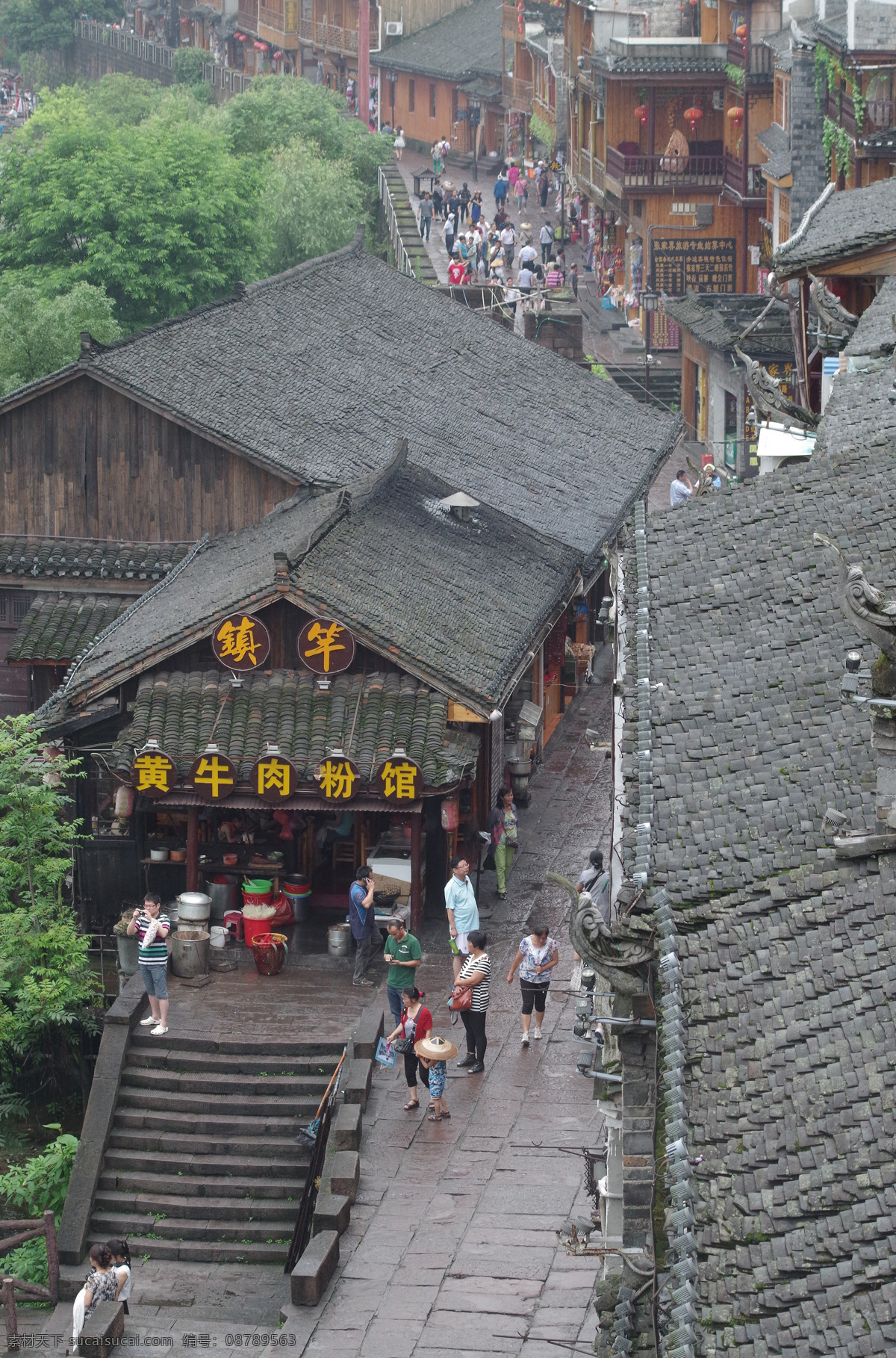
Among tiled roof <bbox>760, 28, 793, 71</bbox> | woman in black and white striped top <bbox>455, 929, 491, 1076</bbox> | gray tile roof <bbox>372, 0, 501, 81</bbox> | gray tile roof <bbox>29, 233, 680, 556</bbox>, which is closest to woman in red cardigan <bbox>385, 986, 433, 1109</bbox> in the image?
woman in black and white striped top <bbox>455, 929, 491, 1076</bbox>

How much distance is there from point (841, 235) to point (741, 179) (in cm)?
3020

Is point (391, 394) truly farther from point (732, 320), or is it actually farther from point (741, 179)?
point (741, 179)

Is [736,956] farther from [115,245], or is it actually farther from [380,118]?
[380,118]

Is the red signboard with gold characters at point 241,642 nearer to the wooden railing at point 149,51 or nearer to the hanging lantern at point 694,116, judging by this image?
the hanging lantern at point 694,116

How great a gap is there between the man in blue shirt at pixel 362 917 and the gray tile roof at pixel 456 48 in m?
65.7

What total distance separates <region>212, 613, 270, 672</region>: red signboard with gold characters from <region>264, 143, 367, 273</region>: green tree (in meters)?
35.8

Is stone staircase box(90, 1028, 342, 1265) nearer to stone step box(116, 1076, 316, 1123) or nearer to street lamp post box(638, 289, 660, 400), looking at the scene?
stone step box(116, 1076, 316, 1123)

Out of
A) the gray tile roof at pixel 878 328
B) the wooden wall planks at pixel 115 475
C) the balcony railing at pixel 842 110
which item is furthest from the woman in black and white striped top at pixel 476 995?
the balcony railing at pixel 842 110

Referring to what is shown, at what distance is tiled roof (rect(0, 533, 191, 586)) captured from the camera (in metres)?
34.1

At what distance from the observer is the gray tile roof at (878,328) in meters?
26.6

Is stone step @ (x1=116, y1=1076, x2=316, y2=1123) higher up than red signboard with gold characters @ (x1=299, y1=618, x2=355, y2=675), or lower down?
lower down

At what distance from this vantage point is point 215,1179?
24219 mm

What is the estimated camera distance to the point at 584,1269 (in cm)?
2053

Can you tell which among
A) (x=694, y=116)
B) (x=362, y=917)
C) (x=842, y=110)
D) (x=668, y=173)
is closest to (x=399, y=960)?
(x=362, y=917)
